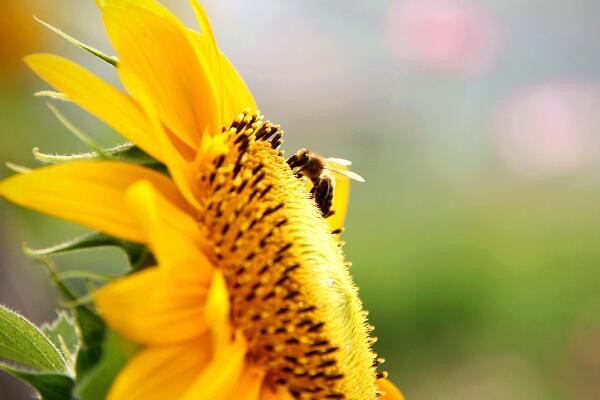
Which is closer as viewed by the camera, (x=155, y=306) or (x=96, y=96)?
(x=155, y=306)

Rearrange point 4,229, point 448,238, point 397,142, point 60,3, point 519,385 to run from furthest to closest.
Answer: point 397,142 → point 448,238 → point 519,385 → point 60,3 → point 4,229

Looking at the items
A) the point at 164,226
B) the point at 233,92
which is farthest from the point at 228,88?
the point at 164,226

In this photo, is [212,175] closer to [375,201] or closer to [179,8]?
[179,8]

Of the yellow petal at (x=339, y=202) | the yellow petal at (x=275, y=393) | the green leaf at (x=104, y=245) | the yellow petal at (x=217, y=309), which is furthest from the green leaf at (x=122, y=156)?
the yellow petal at (x=339, y=202)

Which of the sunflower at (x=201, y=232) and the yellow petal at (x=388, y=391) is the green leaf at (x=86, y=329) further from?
the yellow petal at (x=388, y=391)

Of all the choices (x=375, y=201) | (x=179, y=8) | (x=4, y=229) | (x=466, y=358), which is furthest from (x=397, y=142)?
(x=4, y=229)

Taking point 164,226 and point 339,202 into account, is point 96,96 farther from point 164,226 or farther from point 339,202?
point 339,202
